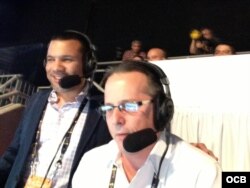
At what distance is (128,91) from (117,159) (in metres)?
0.23

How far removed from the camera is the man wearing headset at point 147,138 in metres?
0.96

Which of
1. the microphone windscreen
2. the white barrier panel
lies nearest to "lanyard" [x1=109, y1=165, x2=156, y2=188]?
the microphone windscreen

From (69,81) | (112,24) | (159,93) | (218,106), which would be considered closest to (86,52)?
(69,81)

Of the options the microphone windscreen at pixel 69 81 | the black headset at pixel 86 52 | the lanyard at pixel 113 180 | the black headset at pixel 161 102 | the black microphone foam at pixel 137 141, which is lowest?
the lanyard at pixel 113 180

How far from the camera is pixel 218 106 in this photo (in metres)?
2.25

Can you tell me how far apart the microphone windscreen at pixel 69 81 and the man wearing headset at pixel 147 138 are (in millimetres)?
426

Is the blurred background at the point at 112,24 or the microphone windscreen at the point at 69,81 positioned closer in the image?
the microphone windscreen at the point at 69,81

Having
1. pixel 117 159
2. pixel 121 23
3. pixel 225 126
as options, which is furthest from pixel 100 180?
pixel 121 23

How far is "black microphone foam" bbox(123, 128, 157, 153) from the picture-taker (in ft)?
3.14

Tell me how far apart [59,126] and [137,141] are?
648 mm

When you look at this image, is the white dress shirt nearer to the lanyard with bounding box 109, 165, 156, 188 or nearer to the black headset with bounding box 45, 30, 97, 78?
the lanyard with bounding box 109, 165, 156, 188

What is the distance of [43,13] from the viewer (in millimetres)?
6809

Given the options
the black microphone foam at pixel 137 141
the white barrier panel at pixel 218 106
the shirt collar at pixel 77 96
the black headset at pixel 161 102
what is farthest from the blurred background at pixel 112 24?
the black microphone foam at pixel 137 141

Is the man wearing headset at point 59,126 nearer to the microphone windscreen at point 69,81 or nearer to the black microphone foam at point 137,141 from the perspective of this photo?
the microphone windscreen at point 69,81
